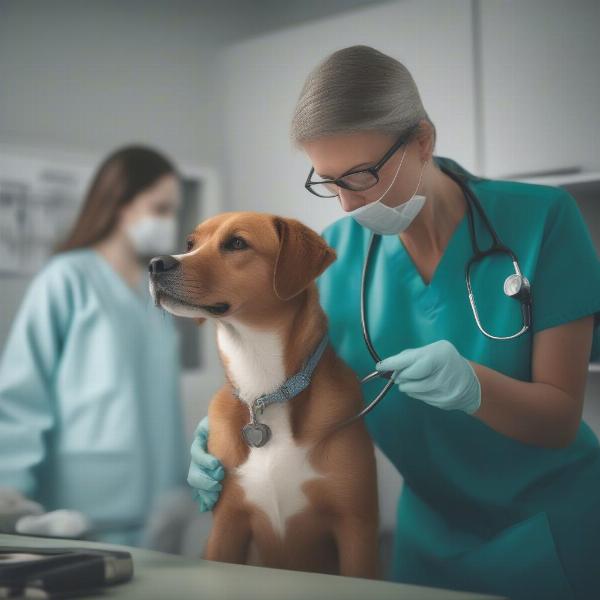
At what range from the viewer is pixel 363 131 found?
0.92 m

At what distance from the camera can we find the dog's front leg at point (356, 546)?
920 millimetres

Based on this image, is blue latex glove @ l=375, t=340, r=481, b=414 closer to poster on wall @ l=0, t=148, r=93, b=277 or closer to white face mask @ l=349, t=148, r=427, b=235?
white face mask @ l=349, t=148, r=427, b=235

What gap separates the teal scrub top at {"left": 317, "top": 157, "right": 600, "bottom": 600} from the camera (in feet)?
3.16

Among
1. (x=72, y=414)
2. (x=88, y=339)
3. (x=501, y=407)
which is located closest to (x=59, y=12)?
(x=88, y=339)

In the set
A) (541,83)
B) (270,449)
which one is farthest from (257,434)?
(541,83)

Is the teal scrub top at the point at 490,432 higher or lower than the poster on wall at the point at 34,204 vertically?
lower

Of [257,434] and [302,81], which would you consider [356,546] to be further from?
[302,81]

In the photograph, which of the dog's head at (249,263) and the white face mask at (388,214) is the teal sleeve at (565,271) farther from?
the dog's head at (249,263)

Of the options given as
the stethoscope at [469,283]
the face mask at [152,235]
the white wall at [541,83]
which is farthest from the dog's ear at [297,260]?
the face mask at [152,235]

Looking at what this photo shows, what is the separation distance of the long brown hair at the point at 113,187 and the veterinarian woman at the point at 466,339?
2.42ft

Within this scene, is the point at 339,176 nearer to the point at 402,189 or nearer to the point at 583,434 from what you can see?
the point at 402,189

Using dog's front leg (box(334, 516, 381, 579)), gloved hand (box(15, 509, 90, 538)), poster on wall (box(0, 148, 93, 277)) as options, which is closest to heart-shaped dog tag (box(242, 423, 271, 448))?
dog's front leg (box(334, 516, 381, 579))

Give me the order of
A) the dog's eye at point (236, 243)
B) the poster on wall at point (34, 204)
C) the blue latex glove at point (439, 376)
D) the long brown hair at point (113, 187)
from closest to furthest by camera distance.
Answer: the blue latex glove at point (439, 376) → the dog's eye at point (236, 243) → the poster on wall at point (34, 204) → the long brown hair at point (113, 187)

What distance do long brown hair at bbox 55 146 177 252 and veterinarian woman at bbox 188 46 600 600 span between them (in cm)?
74
